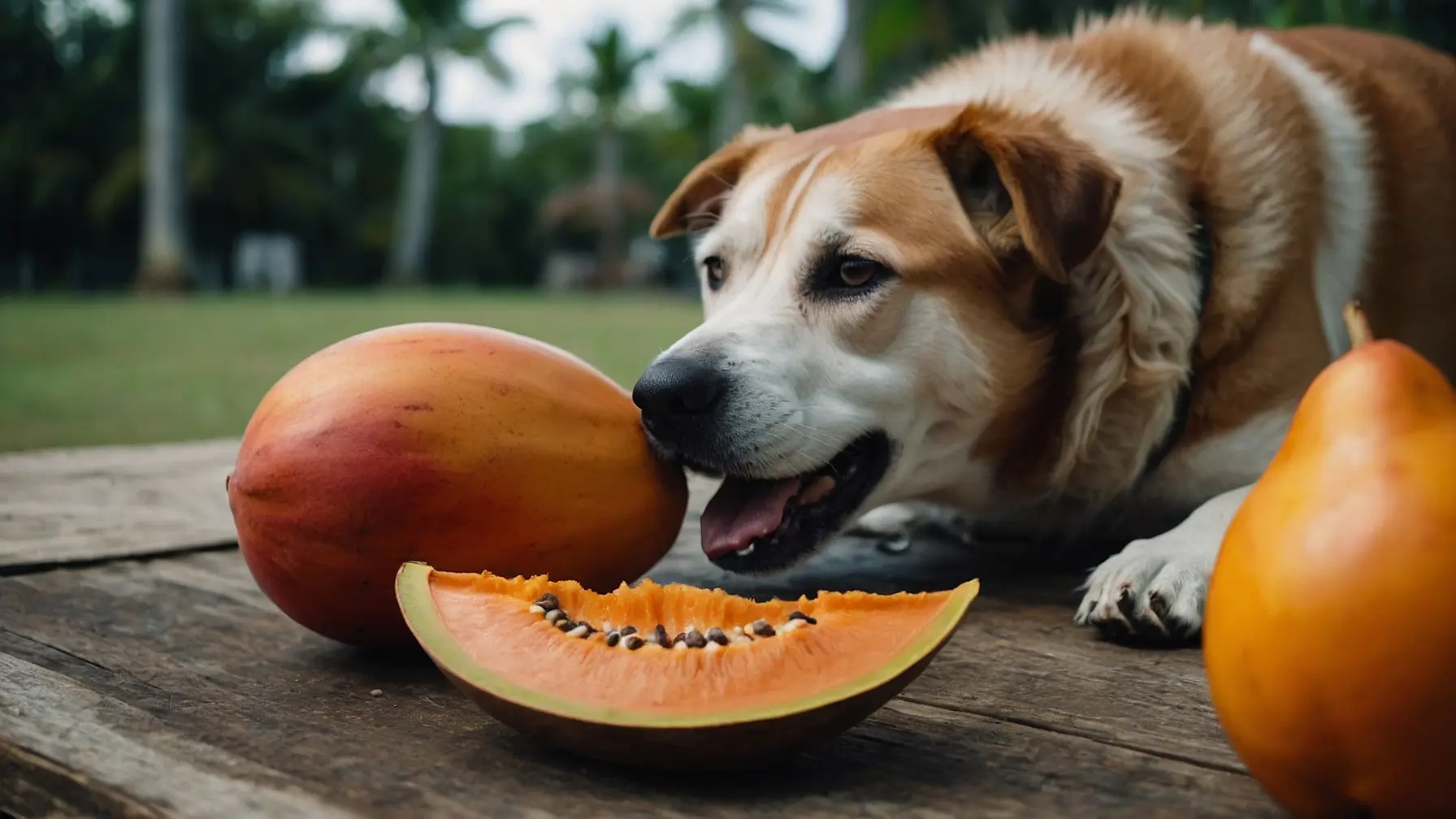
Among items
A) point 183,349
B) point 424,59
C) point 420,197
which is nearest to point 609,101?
point 424,59

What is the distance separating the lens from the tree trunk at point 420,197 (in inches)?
1356

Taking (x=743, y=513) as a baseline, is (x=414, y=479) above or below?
above

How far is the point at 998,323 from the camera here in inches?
86.7

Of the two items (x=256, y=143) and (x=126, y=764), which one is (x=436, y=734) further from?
(x=256, y=143)

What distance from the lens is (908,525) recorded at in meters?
2.71

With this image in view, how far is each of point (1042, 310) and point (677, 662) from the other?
1263mm

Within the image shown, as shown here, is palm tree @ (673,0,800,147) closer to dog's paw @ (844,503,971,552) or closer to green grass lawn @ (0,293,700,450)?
green grass lawn @ (0,293,700,450)

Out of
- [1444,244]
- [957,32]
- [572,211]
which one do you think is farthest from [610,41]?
[1444,244]

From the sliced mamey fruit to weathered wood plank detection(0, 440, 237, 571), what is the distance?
1.26 meters

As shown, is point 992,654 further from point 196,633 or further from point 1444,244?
point 1444,244

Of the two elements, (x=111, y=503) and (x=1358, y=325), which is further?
(x=111, y=503)

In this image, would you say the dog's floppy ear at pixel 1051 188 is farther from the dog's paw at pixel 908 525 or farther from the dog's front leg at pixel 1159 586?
the dog's paw at pixel 908 525

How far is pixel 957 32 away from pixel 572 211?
24.6 metres

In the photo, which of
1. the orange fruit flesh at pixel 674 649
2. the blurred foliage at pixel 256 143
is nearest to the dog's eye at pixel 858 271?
the orange fruit flesh at pixel 674 649
